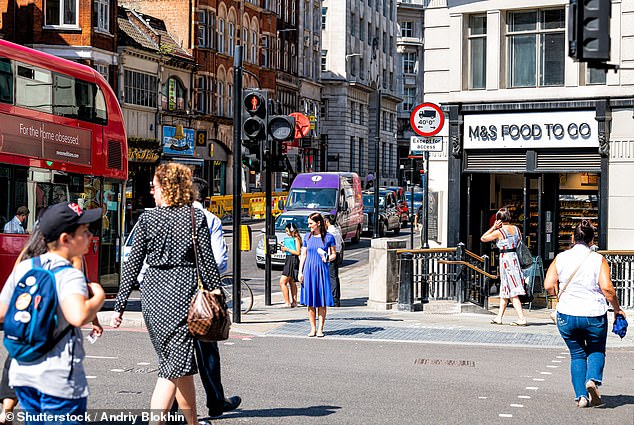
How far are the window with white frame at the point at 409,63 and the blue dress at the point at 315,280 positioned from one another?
98.1m

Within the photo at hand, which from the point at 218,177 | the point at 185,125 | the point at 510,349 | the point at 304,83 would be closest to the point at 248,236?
the point at 510,349

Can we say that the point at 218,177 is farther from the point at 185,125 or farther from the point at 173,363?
the point at 173,363

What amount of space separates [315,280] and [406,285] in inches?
176

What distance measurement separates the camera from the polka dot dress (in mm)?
7145

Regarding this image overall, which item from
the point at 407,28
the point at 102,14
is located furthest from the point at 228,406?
the point at 407,28

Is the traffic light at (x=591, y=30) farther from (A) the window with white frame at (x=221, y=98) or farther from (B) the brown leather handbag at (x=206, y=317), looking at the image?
(A) the window with white frame at (x=221, y=98)

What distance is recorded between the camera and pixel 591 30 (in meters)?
9.08

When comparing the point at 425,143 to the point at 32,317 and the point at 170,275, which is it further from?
the point at 32,317

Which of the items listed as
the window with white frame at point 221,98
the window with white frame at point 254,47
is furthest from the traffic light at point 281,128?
the window with white frame at point 254,47

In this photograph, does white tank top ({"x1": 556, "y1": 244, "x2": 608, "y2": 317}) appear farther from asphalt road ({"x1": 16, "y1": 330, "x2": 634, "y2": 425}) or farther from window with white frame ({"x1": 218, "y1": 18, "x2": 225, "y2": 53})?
window with white frame ({"x1": 218, "y1": 18, "x2": 225, "y2": 53})

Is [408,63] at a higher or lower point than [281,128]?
higher

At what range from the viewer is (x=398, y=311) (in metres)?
19.2

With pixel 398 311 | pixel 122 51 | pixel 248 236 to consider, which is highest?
pixel 122 51

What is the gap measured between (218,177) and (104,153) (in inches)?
1609
